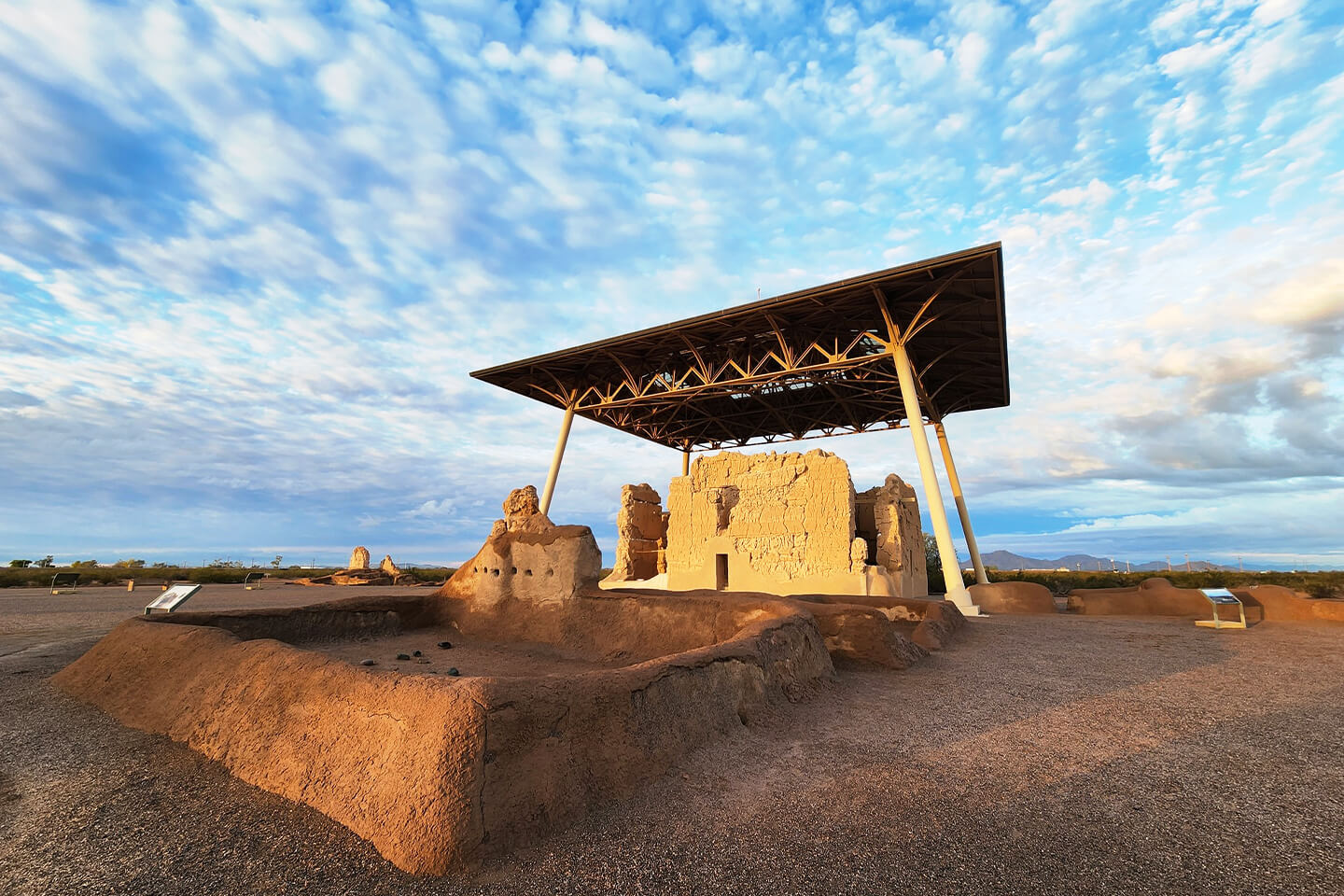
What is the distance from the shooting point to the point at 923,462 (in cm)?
1667

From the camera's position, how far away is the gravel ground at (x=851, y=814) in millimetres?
2795

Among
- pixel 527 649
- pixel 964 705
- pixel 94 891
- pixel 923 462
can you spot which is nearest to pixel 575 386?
pixel 923 462

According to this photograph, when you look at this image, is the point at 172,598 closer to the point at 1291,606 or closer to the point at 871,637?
the point at 871,637

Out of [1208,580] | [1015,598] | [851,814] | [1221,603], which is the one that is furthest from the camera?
[1208,580]

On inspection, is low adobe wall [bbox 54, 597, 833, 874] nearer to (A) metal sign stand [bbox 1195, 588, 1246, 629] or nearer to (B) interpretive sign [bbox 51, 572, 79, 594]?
(A) metal sign stand [bbox 1195, 588, 1246, 629]

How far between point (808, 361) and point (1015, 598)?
10.7 metres

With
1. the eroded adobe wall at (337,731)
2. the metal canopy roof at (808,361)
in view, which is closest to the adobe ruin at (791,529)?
the metal canopy roof at (808,361)

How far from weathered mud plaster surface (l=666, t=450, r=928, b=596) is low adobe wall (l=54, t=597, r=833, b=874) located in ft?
40.7

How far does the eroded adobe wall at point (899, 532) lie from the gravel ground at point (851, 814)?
13.0 metres

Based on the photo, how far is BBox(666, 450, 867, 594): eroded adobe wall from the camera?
720 inches

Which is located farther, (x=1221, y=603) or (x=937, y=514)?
(x=937, y=514)

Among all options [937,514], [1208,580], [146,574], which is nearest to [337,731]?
[937,514]

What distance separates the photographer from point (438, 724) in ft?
10.8

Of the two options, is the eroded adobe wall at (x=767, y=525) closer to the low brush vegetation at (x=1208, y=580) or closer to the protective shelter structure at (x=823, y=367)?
the protective shelter structure at (x=823, y=367)
